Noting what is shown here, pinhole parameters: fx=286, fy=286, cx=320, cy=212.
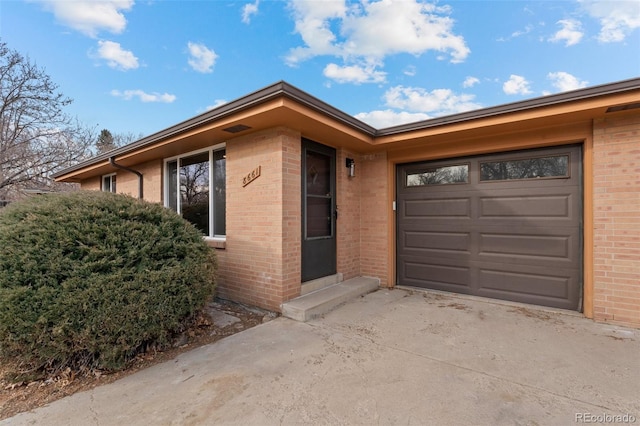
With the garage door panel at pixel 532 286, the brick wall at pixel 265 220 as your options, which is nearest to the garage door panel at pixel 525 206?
the garage door panel at pixel 532 286

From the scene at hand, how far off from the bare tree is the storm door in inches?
483

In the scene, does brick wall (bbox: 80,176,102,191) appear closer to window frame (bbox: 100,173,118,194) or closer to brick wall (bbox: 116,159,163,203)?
window frame (bbox: 100,173,118,194)

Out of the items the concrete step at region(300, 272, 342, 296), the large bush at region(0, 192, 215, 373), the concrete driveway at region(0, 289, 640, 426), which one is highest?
the large bush at region(0, 192, 215, 373)

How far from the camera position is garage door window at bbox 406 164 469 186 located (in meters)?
4.63

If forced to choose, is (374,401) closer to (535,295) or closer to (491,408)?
(491,408)

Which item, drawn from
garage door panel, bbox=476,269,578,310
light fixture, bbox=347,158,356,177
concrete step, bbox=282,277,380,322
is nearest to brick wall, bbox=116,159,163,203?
concrete step, bbox=282,277,380,322

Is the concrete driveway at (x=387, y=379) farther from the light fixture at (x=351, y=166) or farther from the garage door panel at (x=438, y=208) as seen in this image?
the light fixture at (x=351, y=166)

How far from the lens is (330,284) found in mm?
4824

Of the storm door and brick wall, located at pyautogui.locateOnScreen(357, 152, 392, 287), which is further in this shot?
brick wall, located at pyautogui.locateOnScreen(357, 152, 392, 287)

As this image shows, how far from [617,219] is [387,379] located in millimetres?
3460

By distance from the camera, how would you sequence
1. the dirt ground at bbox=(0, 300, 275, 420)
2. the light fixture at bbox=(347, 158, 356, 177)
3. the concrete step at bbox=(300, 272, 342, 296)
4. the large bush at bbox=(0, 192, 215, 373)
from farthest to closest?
the light fixture at bbox=(347, 158, 356, 177)
the concrete step at bbox=(300, 272, 342, 296)
the large bush at bbox=(0, 192, 215, 373)
the dirt ground at bbox=(0, 300, 275, 420)

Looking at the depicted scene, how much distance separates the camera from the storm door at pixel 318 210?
175 inches

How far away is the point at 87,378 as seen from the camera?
240 cm

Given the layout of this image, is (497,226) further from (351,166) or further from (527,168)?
(351,166)
